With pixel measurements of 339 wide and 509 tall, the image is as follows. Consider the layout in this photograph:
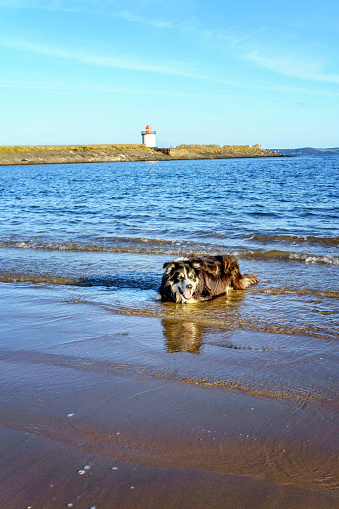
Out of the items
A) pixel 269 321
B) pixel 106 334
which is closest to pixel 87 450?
pixel 106 334

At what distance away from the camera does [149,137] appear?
396 feet

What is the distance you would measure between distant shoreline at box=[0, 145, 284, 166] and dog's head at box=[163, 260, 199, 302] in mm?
93010

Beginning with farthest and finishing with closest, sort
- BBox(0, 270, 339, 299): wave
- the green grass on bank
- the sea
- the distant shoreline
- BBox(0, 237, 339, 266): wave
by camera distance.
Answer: the green grass on bank
the distant shoreline
BBox(0, 237, 339, 266): wave
BBox(0, 270, 339, 299): wave
the sea

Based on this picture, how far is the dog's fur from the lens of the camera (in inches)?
243

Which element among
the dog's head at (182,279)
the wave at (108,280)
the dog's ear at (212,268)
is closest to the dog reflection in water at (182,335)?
the dog's head at (182,279)

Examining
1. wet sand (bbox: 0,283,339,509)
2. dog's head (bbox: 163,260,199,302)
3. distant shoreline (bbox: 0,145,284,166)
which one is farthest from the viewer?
distant shoreline (bbox: 0,145,284,166)

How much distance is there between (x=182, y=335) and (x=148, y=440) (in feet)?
7.01

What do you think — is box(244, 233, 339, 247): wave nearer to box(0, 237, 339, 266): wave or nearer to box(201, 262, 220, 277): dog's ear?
box(0, 237, 339, 266): wave

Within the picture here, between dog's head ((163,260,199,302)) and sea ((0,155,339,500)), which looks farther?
dog's head ((163,260,199,302))

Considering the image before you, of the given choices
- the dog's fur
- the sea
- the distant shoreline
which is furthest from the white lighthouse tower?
the dog's fur

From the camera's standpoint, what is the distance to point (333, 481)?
231cm

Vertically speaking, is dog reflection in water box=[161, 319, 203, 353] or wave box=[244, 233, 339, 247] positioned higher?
wave box=[244, 233, 339, 247]

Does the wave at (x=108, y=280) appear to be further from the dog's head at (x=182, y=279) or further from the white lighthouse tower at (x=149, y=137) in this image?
the white lighthouse tower at (x=149, y=137)

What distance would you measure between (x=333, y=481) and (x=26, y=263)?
7577mm
